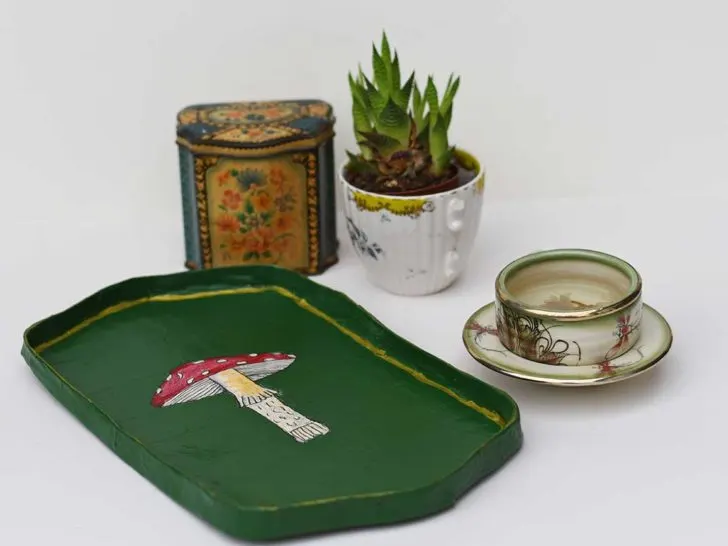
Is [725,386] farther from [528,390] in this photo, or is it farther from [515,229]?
[515,229]

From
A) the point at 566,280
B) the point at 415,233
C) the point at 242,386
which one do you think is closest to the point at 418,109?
the point at 415,233

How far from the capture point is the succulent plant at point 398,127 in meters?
1.26

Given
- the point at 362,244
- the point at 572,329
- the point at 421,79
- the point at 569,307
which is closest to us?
the point at 572,329

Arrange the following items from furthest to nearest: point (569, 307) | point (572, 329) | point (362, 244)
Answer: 1. point (362, 244)
2. point (569, 307)
3. point (572, 329)

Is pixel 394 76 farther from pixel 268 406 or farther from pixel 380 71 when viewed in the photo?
pixel 268 406

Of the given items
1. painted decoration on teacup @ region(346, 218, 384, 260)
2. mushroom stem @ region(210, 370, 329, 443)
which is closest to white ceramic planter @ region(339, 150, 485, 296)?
painted decoration on teacup @ region(346, 218, 384, 260)

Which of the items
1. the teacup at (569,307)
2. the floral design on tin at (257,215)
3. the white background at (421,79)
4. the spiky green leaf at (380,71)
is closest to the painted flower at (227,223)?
the floral design on tin at (257,215)

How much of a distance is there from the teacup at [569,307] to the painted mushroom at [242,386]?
7.5 inches

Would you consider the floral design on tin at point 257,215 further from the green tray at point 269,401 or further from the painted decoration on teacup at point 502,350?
the painted decoration on teacup at point 502,350

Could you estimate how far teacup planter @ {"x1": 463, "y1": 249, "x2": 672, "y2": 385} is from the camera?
1.10 m

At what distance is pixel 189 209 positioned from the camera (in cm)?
138

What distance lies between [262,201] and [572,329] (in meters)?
0.40

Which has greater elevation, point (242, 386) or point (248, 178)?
point (248, 178)

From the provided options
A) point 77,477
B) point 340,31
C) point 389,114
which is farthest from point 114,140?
point 77,477
